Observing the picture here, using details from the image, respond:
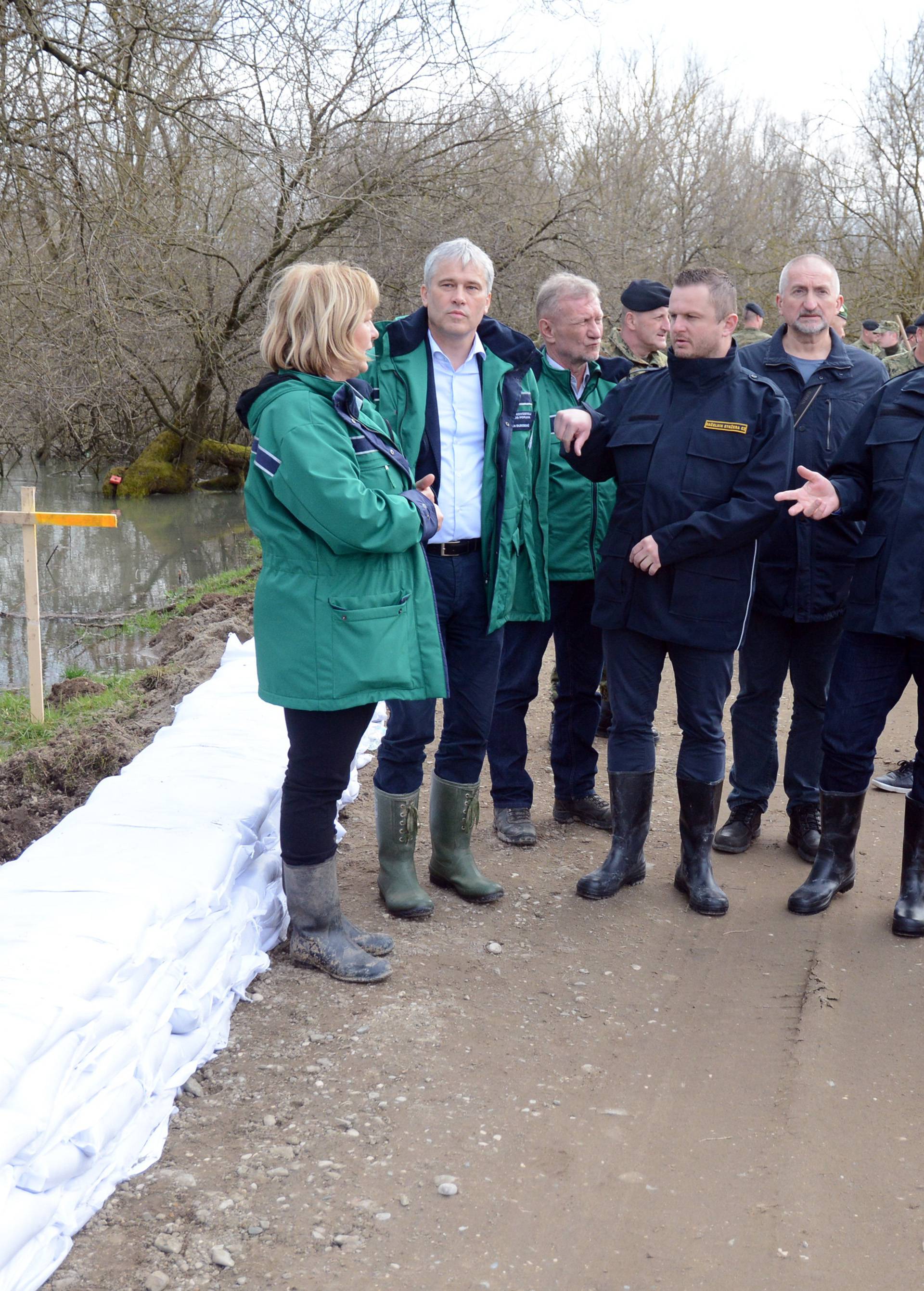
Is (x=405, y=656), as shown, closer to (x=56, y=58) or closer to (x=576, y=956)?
(x=576, y=956)

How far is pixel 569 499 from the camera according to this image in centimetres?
420

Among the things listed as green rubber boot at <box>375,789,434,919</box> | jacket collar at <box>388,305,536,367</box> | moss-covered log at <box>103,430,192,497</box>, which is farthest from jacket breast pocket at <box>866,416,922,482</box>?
moss-covered log at <box>103,430,192,497</box>

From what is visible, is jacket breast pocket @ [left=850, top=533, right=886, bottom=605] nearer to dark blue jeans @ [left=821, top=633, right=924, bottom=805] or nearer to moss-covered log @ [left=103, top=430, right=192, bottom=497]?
dark blue jeans @ [left=821, top=633, right=924, bottom=805]

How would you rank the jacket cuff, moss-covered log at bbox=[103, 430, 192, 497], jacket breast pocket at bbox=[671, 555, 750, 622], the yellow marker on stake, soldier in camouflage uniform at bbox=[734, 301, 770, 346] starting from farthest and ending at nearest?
moss-covered log at bbox=[103, 430, 192, 497]
soldier in camouflage uniform at bbox=[734, 301, 770, 346]
the yellow marker on stake
jacket breast pocket at bbox=[671, 555, 750, 622]
the jacket cuff

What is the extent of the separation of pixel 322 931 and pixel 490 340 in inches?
71.5

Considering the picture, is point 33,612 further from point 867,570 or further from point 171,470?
point 171,470

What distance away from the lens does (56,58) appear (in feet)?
20.4

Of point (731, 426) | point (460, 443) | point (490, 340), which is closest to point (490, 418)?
point (460, 443)

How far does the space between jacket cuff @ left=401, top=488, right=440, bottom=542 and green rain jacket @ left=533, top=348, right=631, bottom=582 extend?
3.89 ft

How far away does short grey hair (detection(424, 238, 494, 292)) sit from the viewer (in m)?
3.31

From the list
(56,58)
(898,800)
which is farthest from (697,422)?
(56,58)

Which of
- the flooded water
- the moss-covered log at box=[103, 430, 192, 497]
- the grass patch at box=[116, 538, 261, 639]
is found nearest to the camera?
the flooded water

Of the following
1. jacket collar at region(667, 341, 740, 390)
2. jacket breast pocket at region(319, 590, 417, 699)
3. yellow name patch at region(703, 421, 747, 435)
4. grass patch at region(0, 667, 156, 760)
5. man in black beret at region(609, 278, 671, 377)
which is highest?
man in black beret at region(609, 278, 671, 377)

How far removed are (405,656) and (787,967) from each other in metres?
1.46
